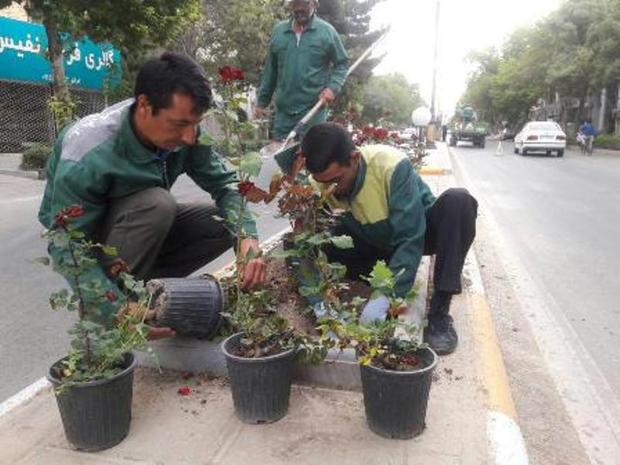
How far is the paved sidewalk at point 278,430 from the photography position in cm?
205

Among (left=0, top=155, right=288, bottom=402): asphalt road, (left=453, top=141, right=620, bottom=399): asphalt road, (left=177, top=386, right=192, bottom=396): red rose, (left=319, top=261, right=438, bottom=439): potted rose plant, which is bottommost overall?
(left=453, top=141, right=620, bottom=399): asphalt road

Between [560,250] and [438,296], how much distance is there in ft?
12.4

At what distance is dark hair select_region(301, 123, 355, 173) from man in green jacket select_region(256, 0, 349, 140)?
201cm

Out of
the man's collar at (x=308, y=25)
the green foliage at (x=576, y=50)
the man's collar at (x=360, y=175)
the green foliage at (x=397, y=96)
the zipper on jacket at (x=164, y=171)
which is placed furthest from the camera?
the green foliage at (x=397, y=96)

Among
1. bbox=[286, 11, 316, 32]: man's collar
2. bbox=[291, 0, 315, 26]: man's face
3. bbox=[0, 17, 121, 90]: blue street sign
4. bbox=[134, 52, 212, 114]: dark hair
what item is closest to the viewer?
bbox=[134, 52, 212, 114]: dark hair

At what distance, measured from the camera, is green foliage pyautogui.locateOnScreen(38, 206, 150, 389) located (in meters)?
1.97

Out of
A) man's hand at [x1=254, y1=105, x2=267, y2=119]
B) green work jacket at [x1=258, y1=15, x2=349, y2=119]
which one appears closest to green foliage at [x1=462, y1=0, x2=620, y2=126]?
green work jacket at [x1=258, y1=15, x2=349, y2=119]

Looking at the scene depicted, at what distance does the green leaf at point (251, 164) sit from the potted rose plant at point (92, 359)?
514 millimetres

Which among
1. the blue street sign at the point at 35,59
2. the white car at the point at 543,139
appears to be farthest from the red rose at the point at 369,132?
the white car at the point at 543,139

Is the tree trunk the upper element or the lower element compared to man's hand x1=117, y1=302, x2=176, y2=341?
upper

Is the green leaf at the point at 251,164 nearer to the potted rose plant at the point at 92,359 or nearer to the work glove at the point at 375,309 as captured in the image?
the potted rose plant at the point at 92,359

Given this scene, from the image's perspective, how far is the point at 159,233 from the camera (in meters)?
2.65

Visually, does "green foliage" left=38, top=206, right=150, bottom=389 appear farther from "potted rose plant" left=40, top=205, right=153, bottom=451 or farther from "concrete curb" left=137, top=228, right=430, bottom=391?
"concrete curb" left=137, top=228, right=430, bottom=391

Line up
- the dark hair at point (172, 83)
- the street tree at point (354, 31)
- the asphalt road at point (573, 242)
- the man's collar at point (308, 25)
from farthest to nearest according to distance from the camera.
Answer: the street tree at point (354, 31), the man's collar at point (308, 25), the asphalt road at point (573, 242), the dark hair at point (172, 83)
